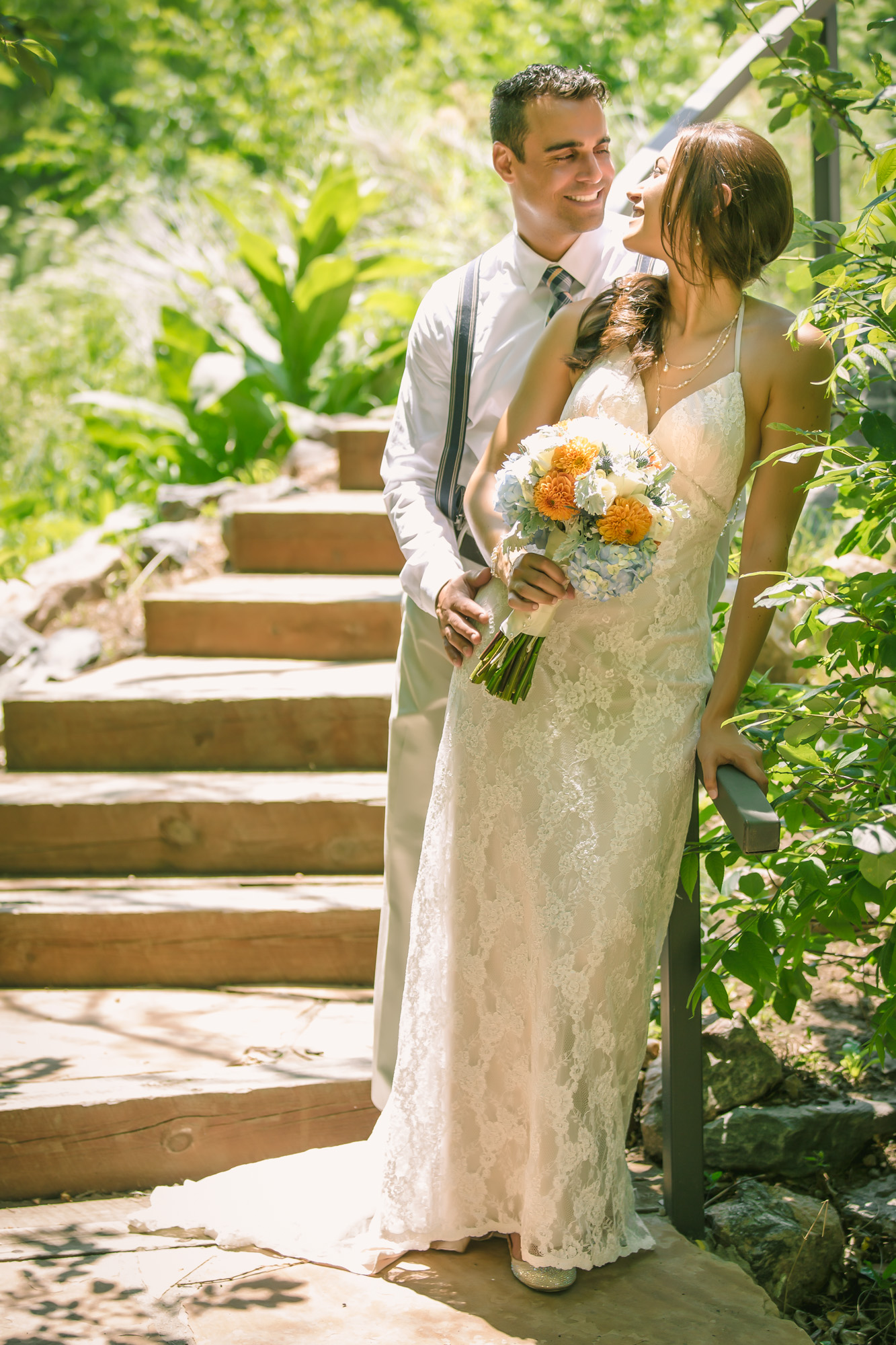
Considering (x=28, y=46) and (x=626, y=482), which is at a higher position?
(x=28, y=46)

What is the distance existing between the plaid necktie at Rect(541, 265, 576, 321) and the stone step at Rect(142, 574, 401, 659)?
5.91 ft

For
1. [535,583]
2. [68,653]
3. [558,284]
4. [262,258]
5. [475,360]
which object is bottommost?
[68,653]

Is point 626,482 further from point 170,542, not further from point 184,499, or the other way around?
point 184,499

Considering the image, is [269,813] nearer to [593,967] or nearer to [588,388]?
[593,967]

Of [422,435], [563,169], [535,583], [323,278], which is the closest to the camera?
[535,583]

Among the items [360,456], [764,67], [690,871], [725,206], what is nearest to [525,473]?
[725,206]

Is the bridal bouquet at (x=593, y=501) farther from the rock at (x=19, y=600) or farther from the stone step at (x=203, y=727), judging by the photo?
the rock at (x=19, y=600)

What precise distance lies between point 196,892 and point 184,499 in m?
2.74

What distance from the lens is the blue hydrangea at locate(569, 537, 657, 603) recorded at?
1808 mm

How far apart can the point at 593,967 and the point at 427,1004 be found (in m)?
0.37

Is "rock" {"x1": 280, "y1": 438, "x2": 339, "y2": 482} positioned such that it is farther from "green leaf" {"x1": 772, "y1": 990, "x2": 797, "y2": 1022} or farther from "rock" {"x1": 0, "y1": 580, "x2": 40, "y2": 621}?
"green leaf" {"x1": 772, "y1": 990, "x2": 797, "y2": 1022}

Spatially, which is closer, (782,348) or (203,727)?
(782,348)

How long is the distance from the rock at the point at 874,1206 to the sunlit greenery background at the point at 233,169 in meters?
4.30

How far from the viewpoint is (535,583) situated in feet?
6.30
